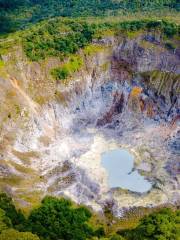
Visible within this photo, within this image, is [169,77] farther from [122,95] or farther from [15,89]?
[15,89]

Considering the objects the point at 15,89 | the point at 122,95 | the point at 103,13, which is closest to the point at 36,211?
the point at 15,89

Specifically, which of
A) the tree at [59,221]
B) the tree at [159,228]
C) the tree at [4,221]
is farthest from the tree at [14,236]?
the tree at [159,228]

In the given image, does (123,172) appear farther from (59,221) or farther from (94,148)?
(59,221)

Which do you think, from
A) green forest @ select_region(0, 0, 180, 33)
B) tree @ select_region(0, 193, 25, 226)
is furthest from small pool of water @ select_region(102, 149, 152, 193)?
green forest @ select_region(0, 0, 180, 33)

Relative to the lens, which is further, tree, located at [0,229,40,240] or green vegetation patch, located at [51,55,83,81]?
green vegetation patch, located at [51,55,83,81]

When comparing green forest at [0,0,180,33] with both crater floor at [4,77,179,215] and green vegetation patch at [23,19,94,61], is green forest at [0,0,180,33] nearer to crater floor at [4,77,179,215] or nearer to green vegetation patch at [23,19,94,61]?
green vegetation patch at [23,19,94,61]

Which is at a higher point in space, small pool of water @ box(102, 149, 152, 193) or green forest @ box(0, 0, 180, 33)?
green forest @ box(0, 0, 180, 33)

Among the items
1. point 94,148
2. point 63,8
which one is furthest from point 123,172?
point 63,8
